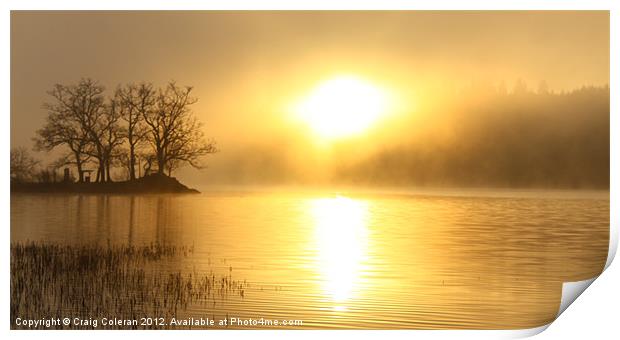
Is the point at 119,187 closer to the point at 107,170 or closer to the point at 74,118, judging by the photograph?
the point at 107,170

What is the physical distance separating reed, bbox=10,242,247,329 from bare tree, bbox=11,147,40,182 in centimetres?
43

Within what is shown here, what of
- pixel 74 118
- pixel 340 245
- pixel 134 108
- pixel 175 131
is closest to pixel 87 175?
pixel 74 118

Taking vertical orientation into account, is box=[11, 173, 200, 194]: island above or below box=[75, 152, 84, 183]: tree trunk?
below

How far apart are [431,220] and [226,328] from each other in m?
1.52

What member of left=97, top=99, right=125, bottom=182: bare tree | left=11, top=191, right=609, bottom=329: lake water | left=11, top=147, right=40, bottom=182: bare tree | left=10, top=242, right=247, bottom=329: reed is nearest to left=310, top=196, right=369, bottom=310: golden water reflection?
left=11, top=191, right=609, bottom=329: lake water

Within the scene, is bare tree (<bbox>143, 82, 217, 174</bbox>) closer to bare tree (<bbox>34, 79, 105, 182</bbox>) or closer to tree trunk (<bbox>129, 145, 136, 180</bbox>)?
tree trunk (<bbox>129, 145, 136, 180</bbox>)

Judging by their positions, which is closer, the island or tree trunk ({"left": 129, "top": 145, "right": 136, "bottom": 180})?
the island

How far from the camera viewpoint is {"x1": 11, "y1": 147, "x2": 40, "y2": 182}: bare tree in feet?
19.2

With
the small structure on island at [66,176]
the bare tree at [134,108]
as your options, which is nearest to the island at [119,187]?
the small structure on island at [66,176]

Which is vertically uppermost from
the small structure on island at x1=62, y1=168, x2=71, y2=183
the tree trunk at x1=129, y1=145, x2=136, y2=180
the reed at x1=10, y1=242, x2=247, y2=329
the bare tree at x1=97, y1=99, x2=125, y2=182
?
the bare tree at x1=97, y1=99, x2=125, y2=182

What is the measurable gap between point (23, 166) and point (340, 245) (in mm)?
2105

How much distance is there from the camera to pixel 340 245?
598cm

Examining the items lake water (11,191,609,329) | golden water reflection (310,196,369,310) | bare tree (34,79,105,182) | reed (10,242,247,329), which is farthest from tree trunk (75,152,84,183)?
golden water reflection (310,196,369,310)
